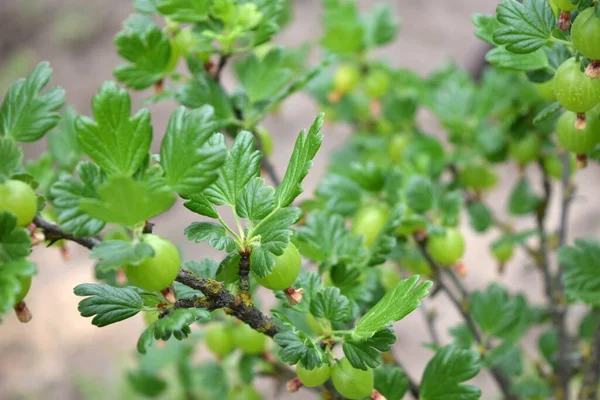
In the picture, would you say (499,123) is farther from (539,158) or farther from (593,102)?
(593,102)

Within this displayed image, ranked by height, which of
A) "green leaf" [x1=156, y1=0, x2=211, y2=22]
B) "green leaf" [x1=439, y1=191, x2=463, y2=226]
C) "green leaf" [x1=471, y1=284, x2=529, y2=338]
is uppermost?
"green leaf" [x1=156, y1=0, x2=211, y2=22]

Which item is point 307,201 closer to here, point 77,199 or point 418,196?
point 418,196

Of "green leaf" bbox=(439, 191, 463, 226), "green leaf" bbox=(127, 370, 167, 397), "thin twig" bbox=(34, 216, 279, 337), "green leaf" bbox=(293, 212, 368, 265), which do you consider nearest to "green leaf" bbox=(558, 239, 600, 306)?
"green leaf" bbox=(439, 191, 463, 226)

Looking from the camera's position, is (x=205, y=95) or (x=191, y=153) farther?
(x=205, y=95)

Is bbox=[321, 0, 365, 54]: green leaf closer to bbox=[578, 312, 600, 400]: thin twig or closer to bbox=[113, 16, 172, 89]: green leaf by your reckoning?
bbox=[113, 16, 172, 89]: green leaf

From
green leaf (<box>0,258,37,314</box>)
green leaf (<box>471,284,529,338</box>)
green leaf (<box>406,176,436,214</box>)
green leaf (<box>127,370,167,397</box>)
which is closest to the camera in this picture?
green leaf (<box>0,258,37,314</box>)

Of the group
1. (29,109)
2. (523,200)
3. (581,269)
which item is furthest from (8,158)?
(523,200)

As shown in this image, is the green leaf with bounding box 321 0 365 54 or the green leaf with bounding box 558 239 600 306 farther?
the green leaf with bounding box 321 0 365 54
